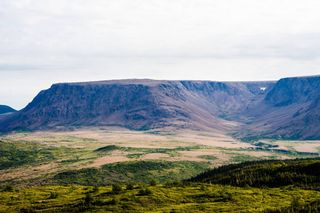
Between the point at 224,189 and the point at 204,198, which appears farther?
the point at 224,189

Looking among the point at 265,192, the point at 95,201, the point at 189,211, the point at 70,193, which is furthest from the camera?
the point at 70,193

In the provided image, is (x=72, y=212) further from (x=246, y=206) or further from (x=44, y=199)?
(x=246, y=206)

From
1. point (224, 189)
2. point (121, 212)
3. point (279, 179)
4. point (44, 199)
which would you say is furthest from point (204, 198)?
point (44, 199)

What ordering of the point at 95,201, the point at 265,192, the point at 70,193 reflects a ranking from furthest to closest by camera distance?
the point at 70,193 → the point at 265,192 → the point at 95,201

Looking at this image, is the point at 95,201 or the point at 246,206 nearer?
the point at 246,206

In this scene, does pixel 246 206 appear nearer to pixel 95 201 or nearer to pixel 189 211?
pixel 189 211

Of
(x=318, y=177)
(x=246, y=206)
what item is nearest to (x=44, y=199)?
(x=246, y=206)
